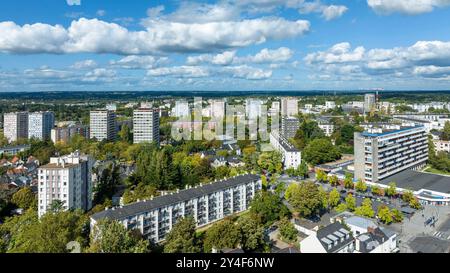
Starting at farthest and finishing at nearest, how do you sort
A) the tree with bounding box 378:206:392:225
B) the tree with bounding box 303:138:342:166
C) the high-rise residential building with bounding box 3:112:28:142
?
1. the high-rise residential building with bounding box 3:112:28:142
2. the tree with bounding box 303:138:342:166
3. the tree with bounding box 378:206:392:225

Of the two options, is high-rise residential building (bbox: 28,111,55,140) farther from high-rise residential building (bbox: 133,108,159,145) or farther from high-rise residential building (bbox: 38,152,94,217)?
high-rise residential building (bbox: 38,152,94,217)

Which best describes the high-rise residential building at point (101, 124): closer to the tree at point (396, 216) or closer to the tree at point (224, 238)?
the tree at point (224, 238)

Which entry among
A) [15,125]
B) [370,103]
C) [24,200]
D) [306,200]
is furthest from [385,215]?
[370,103]

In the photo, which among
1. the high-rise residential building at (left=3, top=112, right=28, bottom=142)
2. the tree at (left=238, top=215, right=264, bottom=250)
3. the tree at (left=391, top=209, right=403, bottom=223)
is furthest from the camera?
the high-rise residential building at (left=3, top=112, right=28, bottom=142)

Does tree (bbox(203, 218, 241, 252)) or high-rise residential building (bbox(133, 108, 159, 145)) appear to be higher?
high-rise residential building (bbox(133, 108, 159, 145))

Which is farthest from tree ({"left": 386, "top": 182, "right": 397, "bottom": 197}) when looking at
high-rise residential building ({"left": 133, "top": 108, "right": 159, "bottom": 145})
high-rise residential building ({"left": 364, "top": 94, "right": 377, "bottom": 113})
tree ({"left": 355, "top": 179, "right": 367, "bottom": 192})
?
high-rise residential building ({"left": 364, "top": 94, "right": 377, "bottom": 113})
